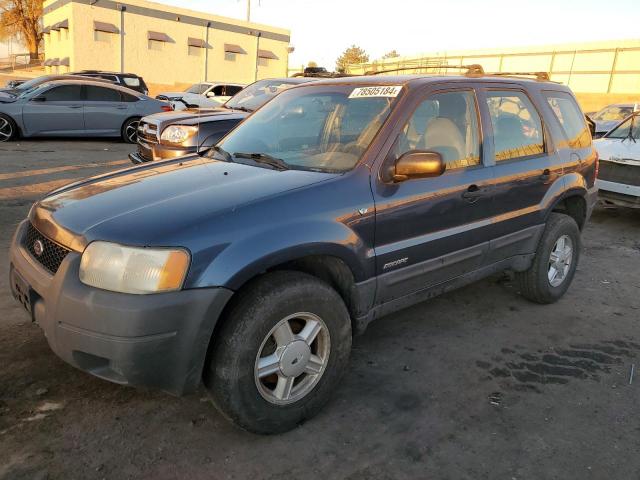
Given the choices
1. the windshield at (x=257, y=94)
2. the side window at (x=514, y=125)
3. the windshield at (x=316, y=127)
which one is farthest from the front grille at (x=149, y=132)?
the side window at (x=514, y=125)

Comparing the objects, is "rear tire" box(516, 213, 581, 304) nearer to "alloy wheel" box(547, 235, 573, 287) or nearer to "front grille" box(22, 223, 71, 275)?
"alloy wheel" box(547, 235, 573, 287)

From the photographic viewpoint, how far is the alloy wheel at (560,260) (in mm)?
4508

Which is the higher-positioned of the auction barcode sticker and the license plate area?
the auction barcode sticker

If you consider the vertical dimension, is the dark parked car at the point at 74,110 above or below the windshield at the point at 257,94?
below

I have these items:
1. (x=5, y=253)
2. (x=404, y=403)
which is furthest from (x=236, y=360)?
(x=5, y=253)

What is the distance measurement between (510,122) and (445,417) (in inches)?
89.5

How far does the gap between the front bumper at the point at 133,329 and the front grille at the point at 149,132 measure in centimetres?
540

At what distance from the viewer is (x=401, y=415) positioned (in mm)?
2922

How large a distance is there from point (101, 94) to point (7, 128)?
2.24m

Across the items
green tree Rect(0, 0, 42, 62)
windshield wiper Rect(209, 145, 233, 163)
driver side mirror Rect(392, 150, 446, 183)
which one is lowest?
windshield wiper Rect(209, 145, 233, 163)

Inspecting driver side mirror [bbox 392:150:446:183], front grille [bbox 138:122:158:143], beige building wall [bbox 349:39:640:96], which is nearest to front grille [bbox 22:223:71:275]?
driver side mirror [bbox 392:150:446:183]

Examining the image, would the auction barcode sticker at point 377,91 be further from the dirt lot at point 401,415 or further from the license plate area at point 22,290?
the license plate area at point 22,290

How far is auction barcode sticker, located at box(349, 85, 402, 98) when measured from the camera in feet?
10.9

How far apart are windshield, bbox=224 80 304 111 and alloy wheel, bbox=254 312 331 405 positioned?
21.1ft
